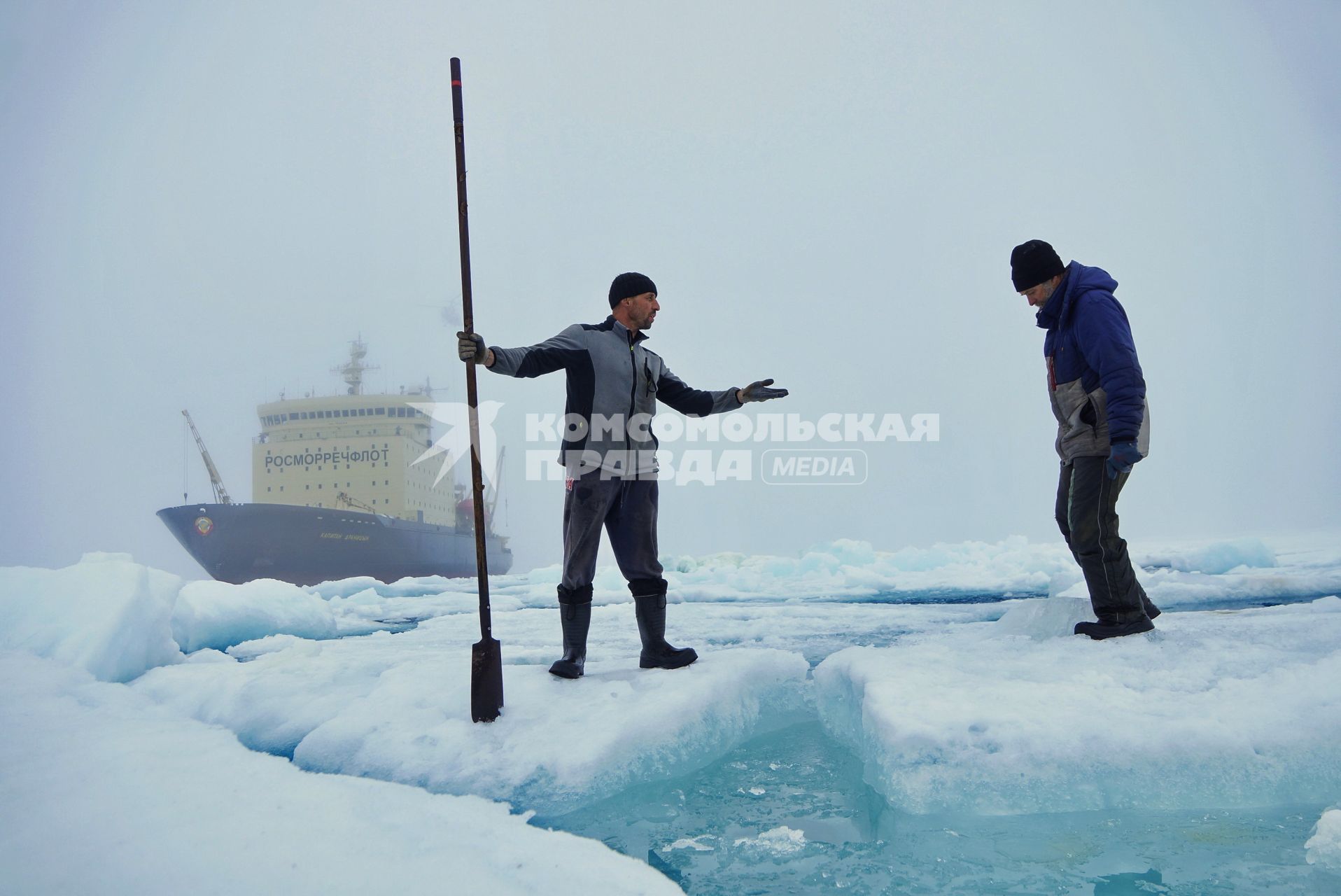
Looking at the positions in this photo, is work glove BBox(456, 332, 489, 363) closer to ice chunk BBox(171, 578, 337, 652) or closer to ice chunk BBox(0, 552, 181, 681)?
ice chunk BBox(0, 552, 181, 681)

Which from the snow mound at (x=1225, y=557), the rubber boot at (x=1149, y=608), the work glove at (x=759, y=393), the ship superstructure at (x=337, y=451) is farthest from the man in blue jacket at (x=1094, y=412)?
the ship superstructure at (x=337, y=451)

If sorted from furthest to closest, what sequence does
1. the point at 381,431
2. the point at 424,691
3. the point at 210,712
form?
the point at 381,431 < the point at 210,712 < the point at 424,691

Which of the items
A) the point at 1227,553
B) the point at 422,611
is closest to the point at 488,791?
the point at 422,611

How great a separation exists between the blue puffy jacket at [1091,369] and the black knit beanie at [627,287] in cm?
176

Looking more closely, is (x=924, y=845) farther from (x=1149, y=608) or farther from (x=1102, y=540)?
(x=1149, y=608)

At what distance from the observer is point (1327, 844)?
152 cm

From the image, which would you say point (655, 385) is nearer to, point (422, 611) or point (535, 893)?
point (535, 893)

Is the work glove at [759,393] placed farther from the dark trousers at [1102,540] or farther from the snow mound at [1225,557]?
the snow mound at [1225,557]

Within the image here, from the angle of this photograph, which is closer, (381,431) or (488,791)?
(488,791)

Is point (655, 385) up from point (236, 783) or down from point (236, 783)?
up

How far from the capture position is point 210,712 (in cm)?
300

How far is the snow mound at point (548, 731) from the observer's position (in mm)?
2127

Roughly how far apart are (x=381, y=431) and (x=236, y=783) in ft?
137

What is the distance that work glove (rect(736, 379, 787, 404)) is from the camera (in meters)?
3.27
